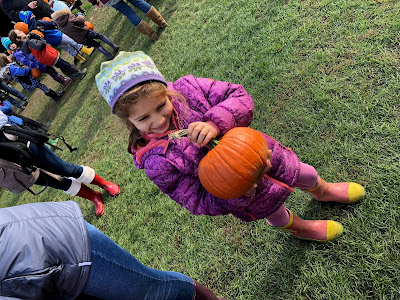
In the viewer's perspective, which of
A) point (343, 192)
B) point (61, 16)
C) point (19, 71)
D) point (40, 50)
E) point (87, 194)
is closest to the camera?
point (343, 192)

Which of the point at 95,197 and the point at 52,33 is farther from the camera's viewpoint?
the point at 52,33

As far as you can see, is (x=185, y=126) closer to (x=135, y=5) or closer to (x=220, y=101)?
(x=220, y=101)

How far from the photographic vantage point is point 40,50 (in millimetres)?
7000

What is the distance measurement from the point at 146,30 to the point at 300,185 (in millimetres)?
5338

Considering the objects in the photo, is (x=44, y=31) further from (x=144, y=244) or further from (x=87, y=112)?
→ (x=144, y=244)

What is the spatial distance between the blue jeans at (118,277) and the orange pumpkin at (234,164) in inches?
28.0

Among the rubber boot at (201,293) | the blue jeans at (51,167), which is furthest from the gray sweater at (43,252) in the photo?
the blue jeans at (51,167)

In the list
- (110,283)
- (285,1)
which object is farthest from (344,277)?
(285,1)

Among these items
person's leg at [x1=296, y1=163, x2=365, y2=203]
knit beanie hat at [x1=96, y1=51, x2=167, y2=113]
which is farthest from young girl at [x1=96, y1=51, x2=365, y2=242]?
person's leg at [x1=296, y1=163, x2=365, y2=203]

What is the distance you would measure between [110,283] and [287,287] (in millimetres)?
1540

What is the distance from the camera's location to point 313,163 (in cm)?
269

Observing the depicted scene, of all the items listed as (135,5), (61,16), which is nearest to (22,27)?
(61,16)

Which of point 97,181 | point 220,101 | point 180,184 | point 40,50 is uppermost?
point 40,50

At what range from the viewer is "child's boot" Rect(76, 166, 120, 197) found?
3990 millimetres
